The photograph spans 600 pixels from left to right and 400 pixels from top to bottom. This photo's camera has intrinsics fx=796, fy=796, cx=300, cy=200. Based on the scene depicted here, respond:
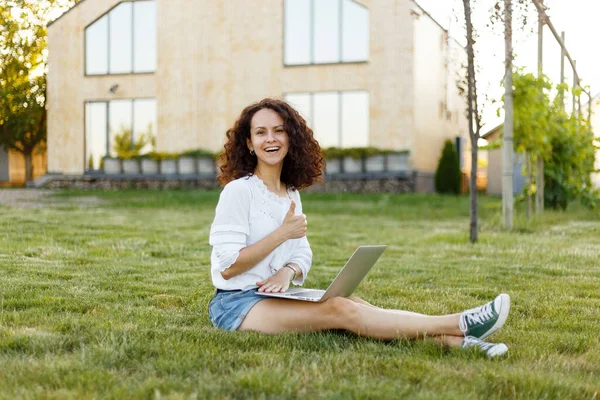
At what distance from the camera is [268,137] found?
4.21 meters

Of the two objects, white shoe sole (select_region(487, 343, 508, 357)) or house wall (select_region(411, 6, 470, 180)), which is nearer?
white shoe sole (select_region(487, 343, 508, 357))

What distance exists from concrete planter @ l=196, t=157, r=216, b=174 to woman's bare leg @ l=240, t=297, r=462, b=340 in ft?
64.9

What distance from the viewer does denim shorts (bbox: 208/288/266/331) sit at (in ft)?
13.2

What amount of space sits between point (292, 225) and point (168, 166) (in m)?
20.4

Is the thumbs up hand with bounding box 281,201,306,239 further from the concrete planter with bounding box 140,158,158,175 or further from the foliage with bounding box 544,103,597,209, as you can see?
the concrete planter with bounding box 140,158,158,175

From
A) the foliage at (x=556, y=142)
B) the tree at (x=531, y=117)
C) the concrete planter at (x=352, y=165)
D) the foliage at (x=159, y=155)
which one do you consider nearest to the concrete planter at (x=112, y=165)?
the foliage at (x=159, y=155)

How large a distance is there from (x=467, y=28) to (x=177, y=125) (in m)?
16.3

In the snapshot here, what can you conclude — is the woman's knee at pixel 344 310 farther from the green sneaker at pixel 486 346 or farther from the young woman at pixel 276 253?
the green sneaker at pixel 486 346

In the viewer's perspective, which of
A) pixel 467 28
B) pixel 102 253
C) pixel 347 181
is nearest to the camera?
pixel 102 253

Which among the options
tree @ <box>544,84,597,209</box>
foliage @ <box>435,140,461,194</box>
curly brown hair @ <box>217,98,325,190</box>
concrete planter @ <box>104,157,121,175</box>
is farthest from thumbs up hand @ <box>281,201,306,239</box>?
concrete planter @ <box>104,157,121,175</box>

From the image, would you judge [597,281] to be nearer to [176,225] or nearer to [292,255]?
[292,255]

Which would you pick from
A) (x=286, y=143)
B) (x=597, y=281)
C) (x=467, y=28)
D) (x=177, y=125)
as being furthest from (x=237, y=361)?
(x=177, y=125)

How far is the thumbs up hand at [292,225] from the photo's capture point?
3975mm

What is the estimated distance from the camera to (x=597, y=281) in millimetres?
6355
